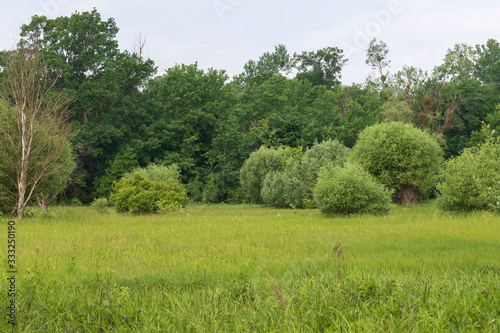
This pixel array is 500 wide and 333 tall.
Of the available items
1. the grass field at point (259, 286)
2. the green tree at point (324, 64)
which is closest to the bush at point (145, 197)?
the grass field at point (259, 286)

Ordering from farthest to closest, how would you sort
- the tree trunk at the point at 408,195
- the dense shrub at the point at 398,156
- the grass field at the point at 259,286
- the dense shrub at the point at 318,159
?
the dense shrub at the point at 318,159, the tree trunk at the point at 408,195, the dense shrub at the point at 398,156, the grass field at the point at 259,286

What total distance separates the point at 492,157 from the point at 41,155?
27.5m

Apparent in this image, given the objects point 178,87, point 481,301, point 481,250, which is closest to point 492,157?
point 481,250

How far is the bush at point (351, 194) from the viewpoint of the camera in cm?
2291

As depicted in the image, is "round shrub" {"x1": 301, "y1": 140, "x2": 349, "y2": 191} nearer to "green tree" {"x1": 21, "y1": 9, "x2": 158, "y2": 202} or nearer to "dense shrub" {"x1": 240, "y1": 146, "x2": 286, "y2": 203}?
"dense shrub" {"x1": 240, "y1": 146, "x2": 286, "y2": 203}

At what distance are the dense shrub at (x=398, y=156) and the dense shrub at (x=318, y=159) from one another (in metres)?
2.37

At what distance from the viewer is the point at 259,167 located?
4406 cm

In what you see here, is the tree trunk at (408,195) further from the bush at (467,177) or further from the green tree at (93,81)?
the green tree at (93,81)

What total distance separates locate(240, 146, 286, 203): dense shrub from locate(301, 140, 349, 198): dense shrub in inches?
235

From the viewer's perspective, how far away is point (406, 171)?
33594 millimetres

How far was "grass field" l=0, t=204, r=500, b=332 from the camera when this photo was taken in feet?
16.7

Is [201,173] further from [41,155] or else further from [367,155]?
[41,155]

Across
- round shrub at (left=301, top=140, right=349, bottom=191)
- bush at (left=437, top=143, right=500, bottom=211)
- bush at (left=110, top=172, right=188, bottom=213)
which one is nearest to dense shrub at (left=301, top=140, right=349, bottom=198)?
round shrub at (left=301, top=140, right=349, bottom=191)

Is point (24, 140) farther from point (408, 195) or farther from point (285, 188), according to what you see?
point (408, 195)
